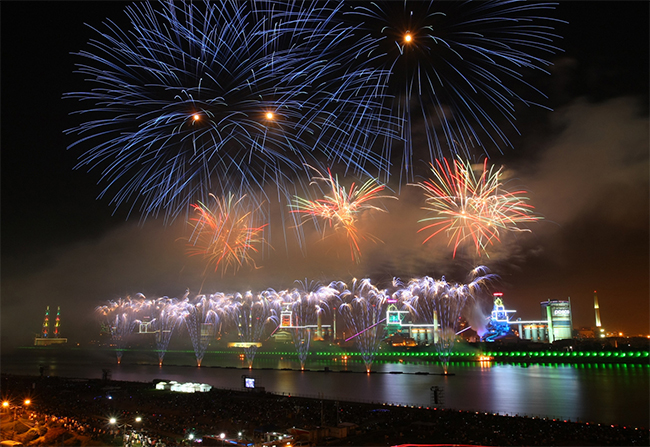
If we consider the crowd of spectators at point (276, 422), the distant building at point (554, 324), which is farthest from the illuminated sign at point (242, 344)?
the crowd of spectators at point (276, 422)

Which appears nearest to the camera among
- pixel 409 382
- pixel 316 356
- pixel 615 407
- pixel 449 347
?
pixel 615 407

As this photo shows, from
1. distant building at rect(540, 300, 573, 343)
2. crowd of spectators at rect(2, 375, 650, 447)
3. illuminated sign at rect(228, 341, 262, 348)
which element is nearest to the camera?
crowd of spectators at rect(2, 375, 650, 447)

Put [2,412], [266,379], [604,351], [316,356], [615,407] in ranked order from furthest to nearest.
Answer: [316,356] → [604,351] → [266,379] → [615,407] → [2,412]

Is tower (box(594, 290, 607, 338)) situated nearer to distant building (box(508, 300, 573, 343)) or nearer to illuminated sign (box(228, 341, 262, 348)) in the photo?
distant building (box(508, 300, 573, 343))

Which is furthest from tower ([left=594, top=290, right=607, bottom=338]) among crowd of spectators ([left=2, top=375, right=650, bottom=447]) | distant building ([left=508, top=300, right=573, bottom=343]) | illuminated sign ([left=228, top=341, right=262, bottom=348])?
crowd of spectators ([left=2, top=375, right=650, bottom=447])

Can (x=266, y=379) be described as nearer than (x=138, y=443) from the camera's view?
No

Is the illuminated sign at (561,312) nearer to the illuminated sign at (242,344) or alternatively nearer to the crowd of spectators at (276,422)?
the illuminated sign at (242,344)

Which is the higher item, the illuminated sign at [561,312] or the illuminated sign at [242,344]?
the illuminated sign at [561,312]

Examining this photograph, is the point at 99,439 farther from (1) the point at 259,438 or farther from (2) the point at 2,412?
(2) the point at 2,412

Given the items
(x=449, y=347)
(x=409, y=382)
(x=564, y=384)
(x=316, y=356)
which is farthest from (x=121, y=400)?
(x=316, y=356)
